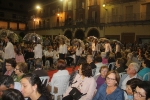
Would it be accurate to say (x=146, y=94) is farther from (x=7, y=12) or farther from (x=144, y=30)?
(x=7, y=12)

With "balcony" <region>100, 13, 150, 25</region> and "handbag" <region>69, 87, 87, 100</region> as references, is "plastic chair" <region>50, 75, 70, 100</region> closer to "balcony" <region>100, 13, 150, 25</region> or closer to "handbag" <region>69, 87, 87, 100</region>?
"handbag" <region>69, 87, 87, 100</region>

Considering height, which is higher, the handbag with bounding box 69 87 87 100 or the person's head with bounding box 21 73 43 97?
the person's head with bounding box 21 73 43 97

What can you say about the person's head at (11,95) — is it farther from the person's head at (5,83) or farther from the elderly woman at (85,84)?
the elderly woman at (85,84)

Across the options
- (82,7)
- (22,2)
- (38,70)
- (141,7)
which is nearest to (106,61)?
(38,70)

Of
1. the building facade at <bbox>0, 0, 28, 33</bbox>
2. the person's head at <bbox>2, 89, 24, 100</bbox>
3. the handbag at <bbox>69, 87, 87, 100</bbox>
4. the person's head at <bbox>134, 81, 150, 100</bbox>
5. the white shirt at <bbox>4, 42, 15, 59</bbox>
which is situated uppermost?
the building facade at <bbox>0, 0, 28, 33</bbox>

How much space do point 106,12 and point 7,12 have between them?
31.0 meters

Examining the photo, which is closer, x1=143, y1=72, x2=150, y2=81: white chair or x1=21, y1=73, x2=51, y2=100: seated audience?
x1=21, y1=73, x2=51, y2=100: seated audience

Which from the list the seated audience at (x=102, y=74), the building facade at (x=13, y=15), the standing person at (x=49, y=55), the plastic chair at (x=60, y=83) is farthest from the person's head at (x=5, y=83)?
the building facade at (x=13, y=15)

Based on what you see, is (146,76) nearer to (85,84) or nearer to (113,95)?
(85,84)

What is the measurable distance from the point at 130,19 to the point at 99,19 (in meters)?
5.75

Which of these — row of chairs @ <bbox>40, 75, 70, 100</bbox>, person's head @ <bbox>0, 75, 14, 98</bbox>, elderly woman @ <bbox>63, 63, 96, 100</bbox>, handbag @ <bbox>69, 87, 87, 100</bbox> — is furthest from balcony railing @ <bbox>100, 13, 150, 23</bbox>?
person's head @ <bbox>0, 75, 14, 98</bbox>

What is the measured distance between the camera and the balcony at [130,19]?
2295 centimetres

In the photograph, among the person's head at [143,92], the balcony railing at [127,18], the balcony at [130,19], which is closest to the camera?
the person's head at [143,92]

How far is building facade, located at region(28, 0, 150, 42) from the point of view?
23.7 metres
